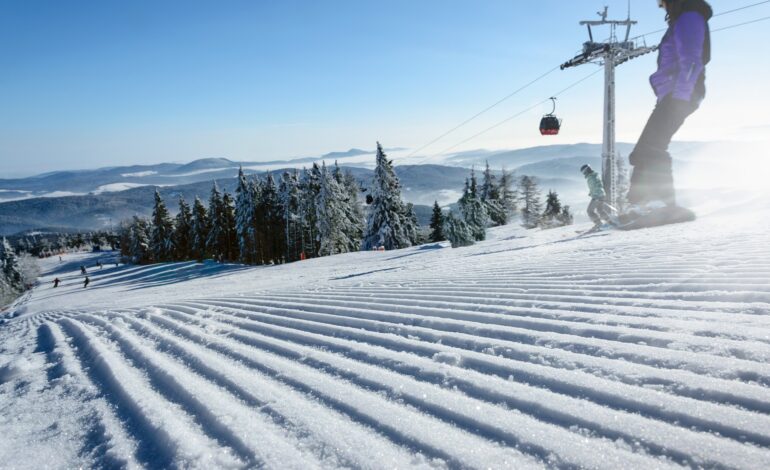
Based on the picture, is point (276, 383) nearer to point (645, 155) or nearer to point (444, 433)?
point (444, 433)

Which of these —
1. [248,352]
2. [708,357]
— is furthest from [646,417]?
[248,352]

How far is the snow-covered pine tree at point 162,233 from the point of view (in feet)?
187

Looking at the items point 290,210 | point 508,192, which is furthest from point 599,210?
point 508,192

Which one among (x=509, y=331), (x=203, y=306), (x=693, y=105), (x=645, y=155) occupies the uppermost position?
(x=693, y=105)

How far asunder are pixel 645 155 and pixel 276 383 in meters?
11.4

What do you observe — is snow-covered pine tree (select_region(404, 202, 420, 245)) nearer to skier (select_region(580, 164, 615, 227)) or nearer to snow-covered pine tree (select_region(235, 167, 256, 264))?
snow-covered pine tree (select_region(235, 167, 256, 264))

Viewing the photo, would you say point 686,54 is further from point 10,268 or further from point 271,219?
point 10,268

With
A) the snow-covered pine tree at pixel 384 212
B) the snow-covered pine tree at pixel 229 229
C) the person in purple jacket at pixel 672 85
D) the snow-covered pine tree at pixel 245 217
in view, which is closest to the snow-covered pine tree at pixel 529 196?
the snow-covered pine tree at pixel 384 212

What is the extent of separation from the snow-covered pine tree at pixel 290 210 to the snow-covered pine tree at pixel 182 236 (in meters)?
19.8

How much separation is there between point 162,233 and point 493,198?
156ft

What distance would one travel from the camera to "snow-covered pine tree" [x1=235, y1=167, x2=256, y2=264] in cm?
A: 4409

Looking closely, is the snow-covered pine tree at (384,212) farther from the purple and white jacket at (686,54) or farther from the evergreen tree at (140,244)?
the evergreen tree at (140,244)

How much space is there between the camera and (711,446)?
1.53 metres

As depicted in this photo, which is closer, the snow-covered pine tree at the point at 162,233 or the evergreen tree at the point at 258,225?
the evergreen tree at the point at 258,225
